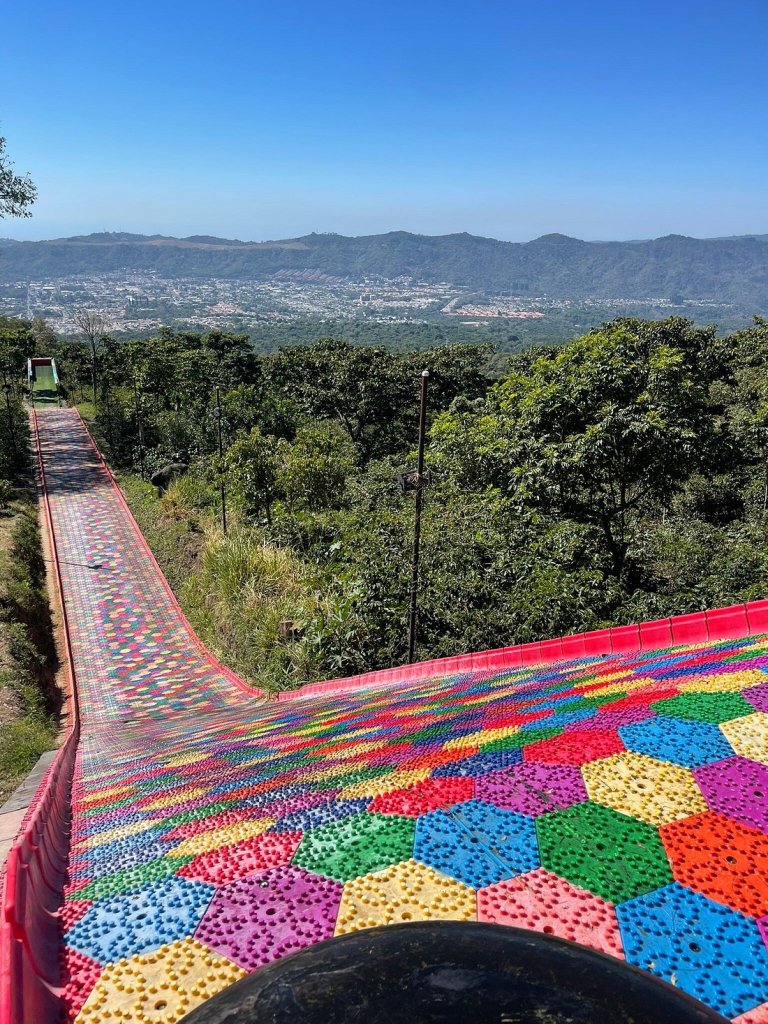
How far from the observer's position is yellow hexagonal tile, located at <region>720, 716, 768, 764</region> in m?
2.41

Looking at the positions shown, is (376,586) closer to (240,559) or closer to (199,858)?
(240,559)

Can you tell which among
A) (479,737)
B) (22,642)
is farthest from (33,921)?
(22,642)

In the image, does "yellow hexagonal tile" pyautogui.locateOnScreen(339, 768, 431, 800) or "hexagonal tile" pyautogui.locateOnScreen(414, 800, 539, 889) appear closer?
"hexagonal tile" pyautogui.locateOnScreen(414, 800, 539, 889)

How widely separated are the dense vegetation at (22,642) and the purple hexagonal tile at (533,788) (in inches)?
163

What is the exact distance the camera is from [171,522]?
15.0 m

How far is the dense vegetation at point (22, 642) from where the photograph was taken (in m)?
5.63

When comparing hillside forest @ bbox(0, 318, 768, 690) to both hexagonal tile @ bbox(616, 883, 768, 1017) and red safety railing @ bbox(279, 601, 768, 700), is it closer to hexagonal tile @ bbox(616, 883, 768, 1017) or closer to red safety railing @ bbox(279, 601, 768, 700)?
red safety railing @ bbox(279, 601, 768, 700)

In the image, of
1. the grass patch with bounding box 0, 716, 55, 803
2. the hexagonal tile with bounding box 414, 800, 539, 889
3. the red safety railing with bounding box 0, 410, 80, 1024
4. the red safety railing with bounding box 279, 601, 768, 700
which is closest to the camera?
the red safety railing with bounding box 0, 410, 80, 1024

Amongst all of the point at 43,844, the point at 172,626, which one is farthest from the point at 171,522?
the point at 43,844

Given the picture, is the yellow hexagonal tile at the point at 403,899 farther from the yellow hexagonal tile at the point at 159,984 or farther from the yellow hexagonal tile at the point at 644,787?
the yellow hexagonal tile at the point at 644,787

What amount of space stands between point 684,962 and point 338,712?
365cm

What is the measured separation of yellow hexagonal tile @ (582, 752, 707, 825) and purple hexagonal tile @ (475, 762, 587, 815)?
0.06 meters

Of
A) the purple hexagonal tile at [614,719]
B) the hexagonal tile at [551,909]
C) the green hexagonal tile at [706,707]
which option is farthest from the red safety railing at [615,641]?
the hexagonal tile at [551,909]

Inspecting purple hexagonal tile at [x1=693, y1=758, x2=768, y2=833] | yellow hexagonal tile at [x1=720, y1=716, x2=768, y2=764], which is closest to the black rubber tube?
purple hexagonal tile at [x1=693, y1=758, x2=768, y2=833]
